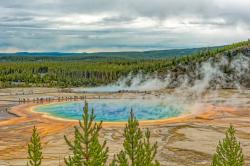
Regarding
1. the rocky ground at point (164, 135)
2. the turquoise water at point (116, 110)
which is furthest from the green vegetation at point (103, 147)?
the turquoise water at point (116, 110)

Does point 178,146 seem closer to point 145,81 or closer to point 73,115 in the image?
point 73,115

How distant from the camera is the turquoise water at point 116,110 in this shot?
6931 centimetres

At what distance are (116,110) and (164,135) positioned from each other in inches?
1059

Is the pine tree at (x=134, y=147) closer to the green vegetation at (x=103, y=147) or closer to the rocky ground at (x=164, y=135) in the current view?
the green vegetation at (x=103, y=147)

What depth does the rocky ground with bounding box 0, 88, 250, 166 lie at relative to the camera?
41688 mm

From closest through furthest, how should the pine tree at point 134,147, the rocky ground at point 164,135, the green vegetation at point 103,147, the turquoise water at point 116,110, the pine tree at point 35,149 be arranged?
the green vegetation at point 103,147 < the pine tree at point 134,147 < the pine tree at point 35,149 < the rocky ground at point 164,135 < the turquoise water at point 116,110

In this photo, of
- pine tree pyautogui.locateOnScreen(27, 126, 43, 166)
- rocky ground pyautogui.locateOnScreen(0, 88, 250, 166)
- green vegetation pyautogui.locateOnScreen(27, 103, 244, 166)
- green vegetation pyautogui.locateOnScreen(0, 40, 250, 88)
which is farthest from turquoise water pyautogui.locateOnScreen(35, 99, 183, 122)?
green vegetation pyautogui.locateOnScreen(0, 40, 250, 88)

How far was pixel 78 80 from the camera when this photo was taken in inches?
5955

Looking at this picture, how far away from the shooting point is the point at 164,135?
52.2 meters

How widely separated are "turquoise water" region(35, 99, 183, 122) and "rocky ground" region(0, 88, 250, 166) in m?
4.89

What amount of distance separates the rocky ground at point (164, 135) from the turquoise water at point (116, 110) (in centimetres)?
489

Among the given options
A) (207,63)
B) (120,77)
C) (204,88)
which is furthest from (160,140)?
(120,77)

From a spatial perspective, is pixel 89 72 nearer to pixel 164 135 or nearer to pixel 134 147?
pixel 164 135

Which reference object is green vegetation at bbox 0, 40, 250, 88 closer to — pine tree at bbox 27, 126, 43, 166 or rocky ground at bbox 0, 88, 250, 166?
rocky ground at bbox 0, 88, 250, 166
